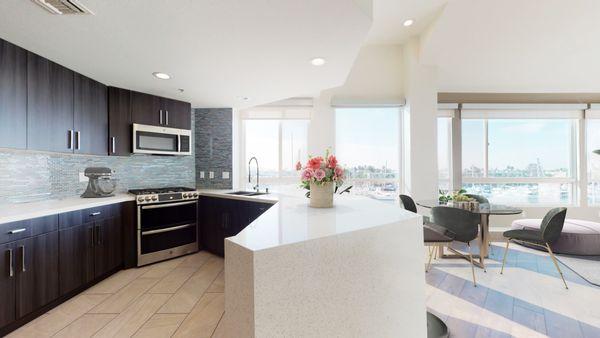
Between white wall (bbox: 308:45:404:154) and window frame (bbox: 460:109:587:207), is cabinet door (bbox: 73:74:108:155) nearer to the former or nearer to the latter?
white wall (bbox: 308:45:404:154)

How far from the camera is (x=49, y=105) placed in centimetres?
236

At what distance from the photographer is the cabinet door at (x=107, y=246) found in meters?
2.63

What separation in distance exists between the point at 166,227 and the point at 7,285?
4.94 ft

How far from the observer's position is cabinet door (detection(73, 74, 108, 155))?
266cm

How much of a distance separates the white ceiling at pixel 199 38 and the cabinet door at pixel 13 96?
12cm

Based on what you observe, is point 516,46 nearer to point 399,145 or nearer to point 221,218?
point 399,145

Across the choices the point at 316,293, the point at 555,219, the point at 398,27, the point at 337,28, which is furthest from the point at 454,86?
the point at 316,293

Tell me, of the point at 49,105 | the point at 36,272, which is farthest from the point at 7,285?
the point at 49,105

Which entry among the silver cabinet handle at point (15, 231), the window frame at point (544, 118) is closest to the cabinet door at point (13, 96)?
the silver cabinet handle at point (15, 231)

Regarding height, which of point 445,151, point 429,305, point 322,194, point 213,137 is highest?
point 213,137

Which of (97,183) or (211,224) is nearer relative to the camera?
(97,183)

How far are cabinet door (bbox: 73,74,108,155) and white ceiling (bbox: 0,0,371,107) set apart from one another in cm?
13

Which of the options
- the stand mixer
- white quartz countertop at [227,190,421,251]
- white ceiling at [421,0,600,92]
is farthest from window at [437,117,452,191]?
the stand mixer

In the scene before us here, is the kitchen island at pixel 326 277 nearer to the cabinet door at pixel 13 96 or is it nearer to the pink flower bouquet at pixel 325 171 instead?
the pink flower bouquet at pixel 325 171
